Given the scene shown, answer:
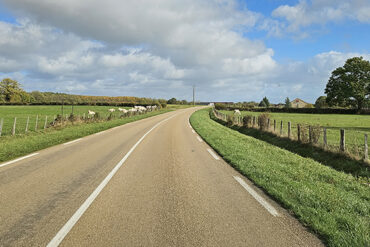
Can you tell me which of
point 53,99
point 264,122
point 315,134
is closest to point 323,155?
point 315,134

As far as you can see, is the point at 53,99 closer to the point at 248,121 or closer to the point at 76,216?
the point at 248,121

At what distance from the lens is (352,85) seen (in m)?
53.5

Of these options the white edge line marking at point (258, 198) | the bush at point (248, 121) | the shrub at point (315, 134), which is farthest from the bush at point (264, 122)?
the white edge line marking at point (258, 198)

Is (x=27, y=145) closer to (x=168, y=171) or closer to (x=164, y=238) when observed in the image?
(x=168, y=171)

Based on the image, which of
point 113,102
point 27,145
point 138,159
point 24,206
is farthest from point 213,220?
point 113,102

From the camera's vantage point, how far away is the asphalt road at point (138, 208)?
10.8 feet

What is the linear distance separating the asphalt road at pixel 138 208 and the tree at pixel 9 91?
102m

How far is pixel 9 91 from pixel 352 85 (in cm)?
11053

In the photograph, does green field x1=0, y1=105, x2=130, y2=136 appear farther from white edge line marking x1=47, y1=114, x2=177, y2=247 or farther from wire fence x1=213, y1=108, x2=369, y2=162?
wire fence x1=213, y1=108, x2=369, y2=162

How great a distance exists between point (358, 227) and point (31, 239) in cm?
472

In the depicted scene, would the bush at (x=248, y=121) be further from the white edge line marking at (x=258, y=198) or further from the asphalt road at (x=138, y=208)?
the white edge line marking at (x=258, y=198)

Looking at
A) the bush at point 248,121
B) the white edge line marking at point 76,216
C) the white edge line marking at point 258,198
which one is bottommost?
the white edge line marking at point 76,216

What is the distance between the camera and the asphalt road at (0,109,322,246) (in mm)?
3297

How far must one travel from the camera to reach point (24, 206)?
172 inches
